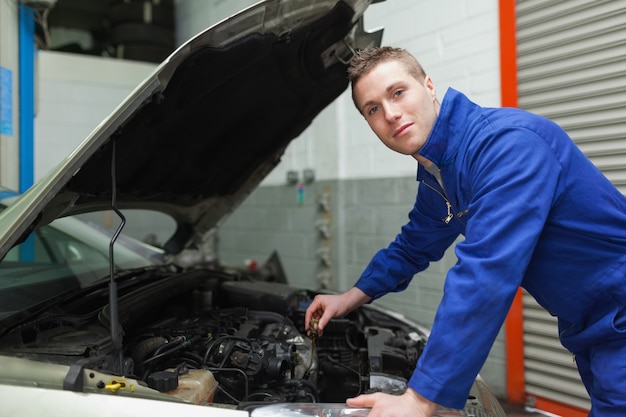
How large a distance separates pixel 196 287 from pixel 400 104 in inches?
55.2

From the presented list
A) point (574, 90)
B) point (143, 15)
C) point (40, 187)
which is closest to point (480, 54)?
point (574, 90)

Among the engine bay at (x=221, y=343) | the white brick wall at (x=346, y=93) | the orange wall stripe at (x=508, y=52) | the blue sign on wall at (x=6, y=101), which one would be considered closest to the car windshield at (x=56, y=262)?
the engine bay at (x=221, y=343)

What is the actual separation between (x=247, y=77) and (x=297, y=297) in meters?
1.08

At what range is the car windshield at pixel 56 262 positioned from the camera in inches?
67.5

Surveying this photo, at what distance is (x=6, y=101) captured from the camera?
10.5ft

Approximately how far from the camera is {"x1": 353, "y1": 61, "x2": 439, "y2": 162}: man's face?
4.39 ft

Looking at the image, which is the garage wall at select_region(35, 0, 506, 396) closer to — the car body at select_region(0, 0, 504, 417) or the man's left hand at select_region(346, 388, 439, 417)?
the car body at select_region(0, 0, 504, 417)

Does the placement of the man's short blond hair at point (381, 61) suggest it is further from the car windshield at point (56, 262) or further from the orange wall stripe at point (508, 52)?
the orange wall stripe at point (508, 52)

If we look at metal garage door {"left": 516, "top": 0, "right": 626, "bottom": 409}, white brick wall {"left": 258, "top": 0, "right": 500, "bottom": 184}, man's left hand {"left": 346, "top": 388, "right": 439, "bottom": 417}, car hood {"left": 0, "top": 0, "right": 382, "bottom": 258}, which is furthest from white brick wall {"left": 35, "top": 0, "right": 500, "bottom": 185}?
man's left hand {"left": 346, "top": 388, "right": 439, "bottom": 417}

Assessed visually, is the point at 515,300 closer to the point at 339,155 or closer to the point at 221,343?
the point at 339,155

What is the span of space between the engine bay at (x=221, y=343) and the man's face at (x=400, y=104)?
31.0 inches

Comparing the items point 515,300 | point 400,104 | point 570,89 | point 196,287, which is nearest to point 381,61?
point 400,104

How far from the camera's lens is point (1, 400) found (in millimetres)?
1223

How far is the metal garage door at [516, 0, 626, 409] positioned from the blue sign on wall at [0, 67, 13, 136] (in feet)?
11.3
